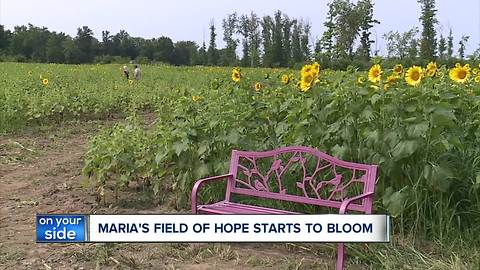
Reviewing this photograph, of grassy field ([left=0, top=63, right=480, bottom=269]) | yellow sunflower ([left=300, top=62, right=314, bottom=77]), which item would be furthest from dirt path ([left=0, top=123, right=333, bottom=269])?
yellow sunflower ([left=300, top=62, right=314, bottom=77])

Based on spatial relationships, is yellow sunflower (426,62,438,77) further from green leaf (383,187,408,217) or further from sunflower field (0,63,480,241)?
green leaf (383,187,408,217)

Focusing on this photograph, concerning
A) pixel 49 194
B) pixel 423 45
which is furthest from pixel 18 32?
pixel 49 194

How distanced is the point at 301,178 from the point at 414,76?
2.96 feet

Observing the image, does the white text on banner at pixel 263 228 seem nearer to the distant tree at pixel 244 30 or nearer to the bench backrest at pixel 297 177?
the bench backrest at pixel 297 177

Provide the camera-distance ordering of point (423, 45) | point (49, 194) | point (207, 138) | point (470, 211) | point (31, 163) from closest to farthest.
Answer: point (470, 211), point (207, 138), point (49, 194), point (31, 163), point (423, 45)

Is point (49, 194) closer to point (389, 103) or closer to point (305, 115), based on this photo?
point (305, 115)

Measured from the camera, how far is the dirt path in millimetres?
3258

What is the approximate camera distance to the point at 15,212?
4.57 meters

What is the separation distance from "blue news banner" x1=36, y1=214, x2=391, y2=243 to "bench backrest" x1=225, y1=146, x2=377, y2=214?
1.23 feet

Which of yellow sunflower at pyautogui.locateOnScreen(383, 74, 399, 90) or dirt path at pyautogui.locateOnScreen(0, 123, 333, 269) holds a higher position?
yellow sunflower at pyautogui.locateOnScreen(383, 74, 399, 90)

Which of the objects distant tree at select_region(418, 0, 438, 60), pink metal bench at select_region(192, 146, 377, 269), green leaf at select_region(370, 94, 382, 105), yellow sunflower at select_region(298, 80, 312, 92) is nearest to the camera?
pink metal bench at select_region(192, 146, 377, 269)

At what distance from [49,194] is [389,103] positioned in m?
2.92

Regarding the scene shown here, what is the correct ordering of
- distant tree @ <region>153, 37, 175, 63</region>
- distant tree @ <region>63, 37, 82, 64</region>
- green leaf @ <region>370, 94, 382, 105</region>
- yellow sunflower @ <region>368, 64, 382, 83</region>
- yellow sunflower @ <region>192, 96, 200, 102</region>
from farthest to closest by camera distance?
distant tree @ <region>153, 37, 175, 63</region>, distant tree @ <region>63, 37, 82, 64</region>, yellow sunflower @ <region>192, 96, 200, 102</region>, yellow sunflower @ <region>368, 64, 382, 83</region>, green leaf @ <region>370, 94, 382, 105</region>

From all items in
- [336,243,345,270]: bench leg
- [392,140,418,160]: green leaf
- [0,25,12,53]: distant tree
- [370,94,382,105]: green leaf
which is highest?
[0,25,12,53]: distant tree
